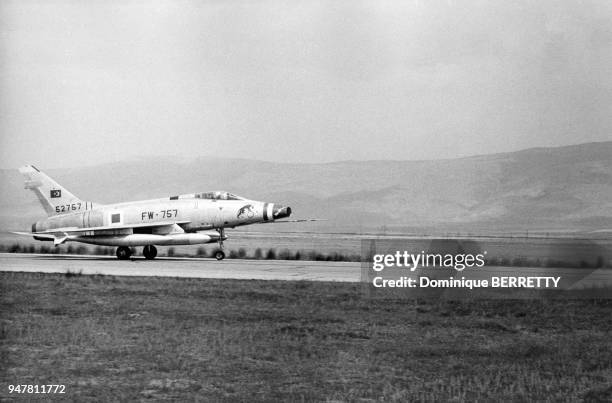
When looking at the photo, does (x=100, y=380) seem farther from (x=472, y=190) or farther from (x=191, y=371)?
(x=472, y=190)

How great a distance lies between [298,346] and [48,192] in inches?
988

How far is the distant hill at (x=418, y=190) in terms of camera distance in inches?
5581

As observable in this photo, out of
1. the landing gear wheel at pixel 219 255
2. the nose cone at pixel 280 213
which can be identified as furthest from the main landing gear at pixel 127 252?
the nose cone at pixel 280 213

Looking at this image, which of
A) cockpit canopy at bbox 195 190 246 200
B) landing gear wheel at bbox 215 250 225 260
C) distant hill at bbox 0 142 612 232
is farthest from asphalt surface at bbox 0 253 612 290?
distant hill at bbox 0 142 612 232

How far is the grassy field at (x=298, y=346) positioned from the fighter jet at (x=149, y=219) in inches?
472

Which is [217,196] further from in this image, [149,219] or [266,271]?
[266,271]

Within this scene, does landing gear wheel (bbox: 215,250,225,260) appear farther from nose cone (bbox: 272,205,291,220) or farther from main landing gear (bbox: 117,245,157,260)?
main landing gear (bbox: 117,245,157,260)

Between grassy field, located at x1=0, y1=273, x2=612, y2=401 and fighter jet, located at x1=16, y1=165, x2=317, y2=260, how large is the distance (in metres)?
12.0

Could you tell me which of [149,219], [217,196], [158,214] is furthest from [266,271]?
[149,219]

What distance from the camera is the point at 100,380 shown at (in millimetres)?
8953

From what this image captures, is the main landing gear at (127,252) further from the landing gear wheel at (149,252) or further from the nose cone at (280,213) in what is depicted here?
the nose cone at (280,213)

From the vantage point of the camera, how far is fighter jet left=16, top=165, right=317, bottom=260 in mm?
29938

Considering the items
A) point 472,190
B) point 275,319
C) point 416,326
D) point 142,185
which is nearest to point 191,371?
point 275,319

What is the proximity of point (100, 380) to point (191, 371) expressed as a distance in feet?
3.92
